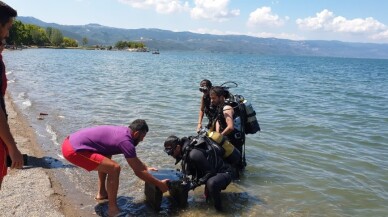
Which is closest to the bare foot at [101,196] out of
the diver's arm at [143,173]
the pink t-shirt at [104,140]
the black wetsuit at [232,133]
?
the diver's arm at [143,173]

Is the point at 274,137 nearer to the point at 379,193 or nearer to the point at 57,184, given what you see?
the point at 379,193

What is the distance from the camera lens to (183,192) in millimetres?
5918

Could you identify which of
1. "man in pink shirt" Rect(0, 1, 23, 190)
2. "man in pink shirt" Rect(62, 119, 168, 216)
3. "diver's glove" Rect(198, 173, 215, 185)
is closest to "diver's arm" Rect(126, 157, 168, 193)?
"man in pink shirt" Rect(62, 119, 168, 216)

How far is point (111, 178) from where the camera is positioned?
17.3 ft

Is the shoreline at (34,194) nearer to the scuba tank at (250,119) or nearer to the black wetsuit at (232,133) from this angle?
the black wetsuit at (232,133)

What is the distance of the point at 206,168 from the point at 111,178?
1.37 m

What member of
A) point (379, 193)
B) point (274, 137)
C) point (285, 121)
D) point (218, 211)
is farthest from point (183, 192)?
point (285, 121)

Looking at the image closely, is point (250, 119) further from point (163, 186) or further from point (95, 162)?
point (95, 162)

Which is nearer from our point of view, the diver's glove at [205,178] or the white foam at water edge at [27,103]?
the diver's glove at [205,178]

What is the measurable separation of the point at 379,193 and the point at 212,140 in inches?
147

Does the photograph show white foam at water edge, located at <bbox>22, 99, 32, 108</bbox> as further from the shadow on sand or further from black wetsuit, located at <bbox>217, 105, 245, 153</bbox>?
black wetsuit, located at <bbox>217, 105, 245, 153</bbox>

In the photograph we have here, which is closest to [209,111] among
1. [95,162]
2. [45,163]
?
[95,162]

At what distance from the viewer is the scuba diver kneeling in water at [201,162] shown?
552cm

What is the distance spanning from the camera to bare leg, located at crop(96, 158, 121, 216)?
5176 millimetres
